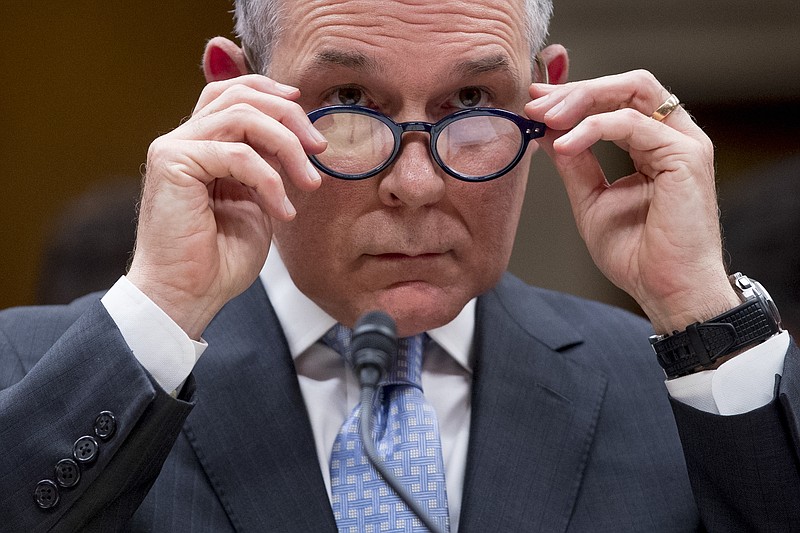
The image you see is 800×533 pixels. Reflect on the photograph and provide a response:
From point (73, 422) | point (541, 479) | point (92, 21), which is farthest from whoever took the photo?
point (92, 21)

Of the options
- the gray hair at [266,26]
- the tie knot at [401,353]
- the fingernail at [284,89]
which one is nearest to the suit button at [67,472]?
the tie knot at [401,353]

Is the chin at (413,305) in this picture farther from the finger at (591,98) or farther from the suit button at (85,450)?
the suit button at (85,450)

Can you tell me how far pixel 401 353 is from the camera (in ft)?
6.73

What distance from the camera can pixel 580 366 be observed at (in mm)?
2148

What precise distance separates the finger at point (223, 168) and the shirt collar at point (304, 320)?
1.09 ft

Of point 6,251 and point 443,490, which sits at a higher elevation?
point 6,251

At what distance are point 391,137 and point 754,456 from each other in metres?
0.76

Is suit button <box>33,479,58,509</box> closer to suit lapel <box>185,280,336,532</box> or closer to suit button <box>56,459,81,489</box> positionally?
suit button <box>56,459,81,489</box>

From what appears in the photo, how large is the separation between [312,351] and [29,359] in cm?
49

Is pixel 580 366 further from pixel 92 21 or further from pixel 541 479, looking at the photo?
pixel 92 21

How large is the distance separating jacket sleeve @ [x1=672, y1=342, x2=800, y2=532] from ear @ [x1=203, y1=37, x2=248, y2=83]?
98 cm

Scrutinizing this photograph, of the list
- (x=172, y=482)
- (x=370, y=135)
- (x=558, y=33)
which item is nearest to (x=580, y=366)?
(x=370, y=135)

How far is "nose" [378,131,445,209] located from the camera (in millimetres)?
1843

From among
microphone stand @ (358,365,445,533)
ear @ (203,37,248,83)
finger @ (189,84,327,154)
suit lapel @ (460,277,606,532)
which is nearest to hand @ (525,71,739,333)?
suit lapel @ (460,277,606,532)
